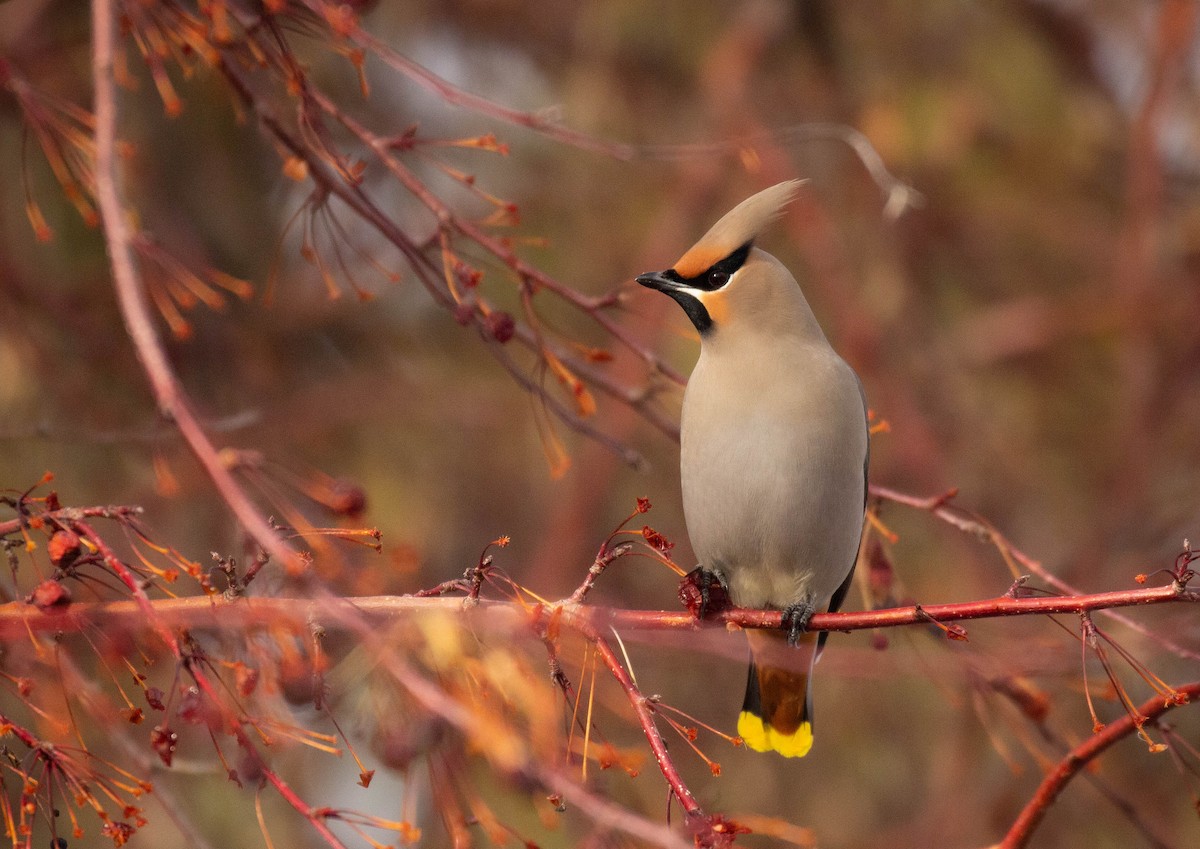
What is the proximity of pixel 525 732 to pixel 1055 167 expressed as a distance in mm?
5676

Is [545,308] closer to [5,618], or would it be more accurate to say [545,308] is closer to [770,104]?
[770,104]

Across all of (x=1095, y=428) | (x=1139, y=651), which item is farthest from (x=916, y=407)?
(x=1139, y=651)

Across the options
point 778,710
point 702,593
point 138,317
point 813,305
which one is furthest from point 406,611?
point 813,305

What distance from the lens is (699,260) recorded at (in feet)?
10.6

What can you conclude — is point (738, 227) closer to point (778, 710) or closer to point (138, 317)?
point (778, 710)

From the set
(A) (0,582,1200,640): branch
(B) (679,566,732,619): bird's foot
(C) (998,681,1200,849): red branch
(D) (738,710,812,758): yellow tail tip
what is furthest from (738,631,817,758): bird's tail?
(A) (0,582,1200,640): branch

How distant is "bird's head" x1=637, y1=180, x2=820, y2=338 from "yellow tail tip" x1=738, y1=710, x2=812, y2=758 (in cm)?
101

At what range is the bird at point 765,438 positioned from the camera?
121 inches

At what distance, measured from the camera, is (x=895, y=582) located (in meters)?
2.95

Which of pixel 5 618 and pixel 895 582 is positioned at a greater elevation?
pixel 895 582

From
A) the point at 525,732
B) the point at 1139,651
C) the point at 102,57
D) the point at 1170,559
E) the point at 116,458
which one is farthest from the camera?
the point at 1170,559

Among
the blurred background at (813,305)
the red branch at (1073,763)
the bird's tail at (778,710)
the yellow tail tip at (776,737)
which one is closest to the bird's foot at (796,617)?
the bird's tail at (778,710)

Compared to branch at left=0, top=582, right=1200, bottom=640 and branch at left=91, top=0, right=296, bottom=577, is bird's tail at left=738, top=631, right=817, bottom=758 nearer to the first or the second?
branch at left=0, top=582, right=1200, bottom=640

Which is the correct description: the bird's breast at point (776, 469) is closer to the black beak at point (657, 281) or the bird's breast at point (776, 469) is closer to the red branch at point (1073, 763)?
the black beak at point (657, 281)
